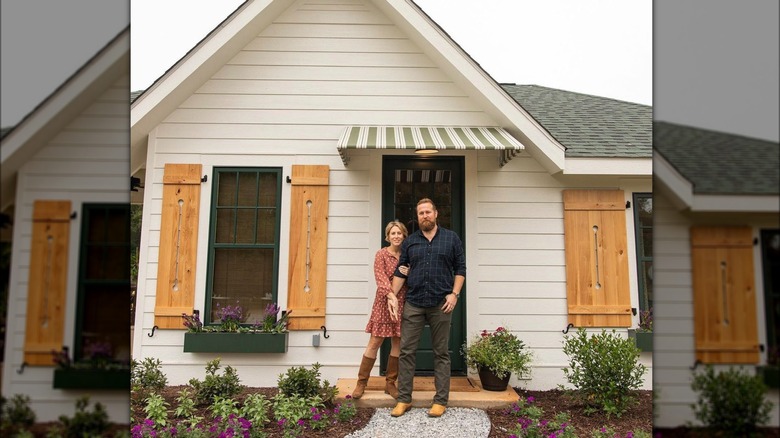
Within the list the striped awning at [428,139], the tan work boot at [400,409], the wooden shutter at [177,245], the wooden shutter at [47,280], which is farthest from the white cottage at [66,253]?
the wooden shutter at [177,245]

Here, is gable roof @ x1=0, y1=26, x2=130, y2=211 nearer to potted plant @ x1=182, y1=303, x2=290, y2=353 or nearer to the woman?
the woman

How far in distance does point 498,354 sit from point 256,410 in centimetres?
217

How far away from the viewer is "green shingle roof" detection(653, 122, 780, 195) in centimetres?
44

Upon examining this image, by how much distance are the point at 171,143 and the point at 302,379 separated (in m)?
2.80

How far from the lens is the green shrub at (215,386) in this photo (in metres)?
4.38

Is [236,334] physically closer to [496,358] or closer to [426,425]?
[426,425]

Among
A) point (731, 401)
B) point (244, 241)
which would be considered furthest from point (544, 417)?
point (731, 401)

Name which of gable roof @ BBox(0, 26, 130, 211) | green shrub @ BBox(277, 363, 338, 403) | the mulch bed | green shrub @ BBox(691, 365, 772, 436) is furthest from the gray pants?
gable roof @ BBox(0, 26, 130, 211)

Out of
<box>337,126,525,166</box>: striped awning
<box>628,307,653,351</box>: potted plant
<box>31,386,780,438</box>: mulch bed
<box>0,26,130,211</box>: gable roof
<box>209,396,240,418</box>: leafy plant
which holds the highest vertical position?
<box>337,126,525,166</box>: striped awning

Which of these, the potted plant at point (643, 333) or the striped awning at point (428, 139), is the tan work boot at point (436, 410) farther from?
the potted plant at point (643, 333)

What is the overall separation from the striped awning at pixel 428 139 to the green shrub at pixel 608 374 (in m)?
1.88

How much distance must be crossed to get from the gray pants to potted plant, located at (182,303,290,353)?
144 centimetres

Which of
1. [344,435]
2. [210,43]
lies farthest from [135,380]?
[210,43]

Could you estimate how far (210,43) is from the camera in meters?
4.70
